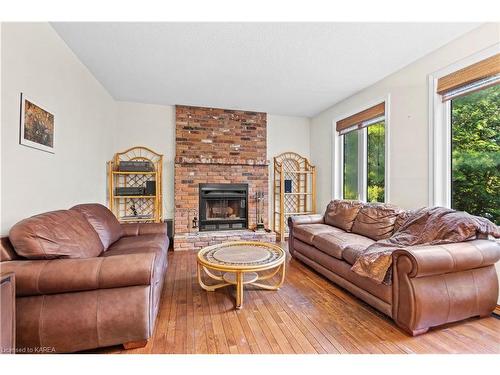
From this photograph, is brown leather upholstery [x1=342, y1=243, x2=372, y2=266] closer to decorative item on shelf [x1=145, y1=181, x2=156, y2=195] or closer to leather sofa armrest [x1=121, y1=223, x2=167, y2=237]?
leather sofa armrest [x1=121, y1=223, x2=167, y2=237]

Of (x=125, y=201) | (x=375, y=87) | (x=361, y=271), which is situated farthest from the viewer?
(x=125, y=201)

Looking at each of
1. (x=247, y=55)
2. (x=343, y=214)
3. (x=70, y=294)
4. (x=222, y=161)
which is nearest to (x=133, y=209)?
(x=222, y=161)

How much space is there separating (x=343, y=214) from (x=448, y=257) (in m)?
1.55

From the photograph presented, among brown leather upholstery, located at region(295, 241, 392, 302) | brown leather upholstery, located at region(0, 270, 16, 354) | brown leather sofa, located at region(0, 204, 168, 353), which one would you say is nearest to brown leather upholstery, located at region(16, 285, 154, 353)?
brown leather sofa, located at region(0, 204, 168, 353)

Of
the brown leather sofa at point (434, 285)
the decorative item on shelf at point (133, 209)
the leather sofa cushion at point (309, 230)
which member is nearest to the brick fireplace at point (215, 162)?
the decorative item on shelf at point (133, 209)

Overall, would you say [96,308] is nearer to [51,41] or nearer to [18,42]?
[18,42]

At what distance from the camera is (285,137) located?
188 inches

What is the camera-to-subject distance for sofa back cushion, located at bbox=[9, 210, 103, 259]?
139 centimetres

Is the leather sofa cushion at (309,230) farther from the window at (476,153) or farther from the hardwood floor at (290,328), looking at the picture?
the window at (476,153)

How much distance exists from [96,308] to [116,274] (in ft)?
0.69

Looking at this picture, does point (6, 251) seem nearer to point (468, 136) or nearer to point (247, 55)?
point (247, 55)

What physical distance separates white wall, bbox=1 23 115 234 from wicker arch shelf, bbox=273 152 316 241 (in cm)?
304
